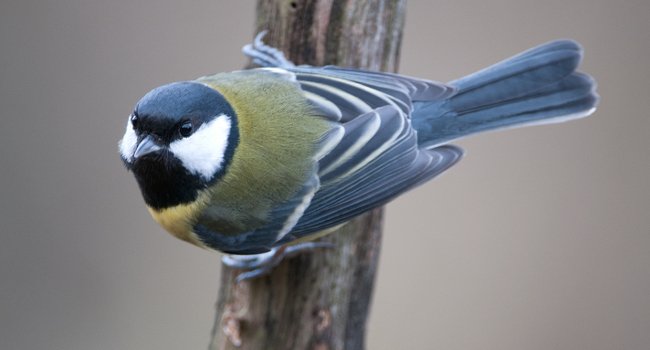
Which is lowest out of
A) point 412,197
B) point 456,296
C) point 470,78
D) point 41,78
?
point 456,296

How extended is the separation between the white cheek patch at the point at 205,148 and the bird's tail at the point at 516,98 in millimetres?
626

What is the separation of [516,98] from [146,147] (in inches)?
44.6

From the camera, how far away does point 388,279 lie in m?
4.23

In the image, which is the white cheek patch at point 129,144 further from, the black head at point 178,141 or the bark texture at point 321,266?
the bark texture at point 321,266

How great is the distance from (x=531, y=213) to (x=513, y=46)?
82 cm

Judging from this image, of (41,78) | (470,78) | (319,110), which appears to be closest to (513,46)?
(470,78)

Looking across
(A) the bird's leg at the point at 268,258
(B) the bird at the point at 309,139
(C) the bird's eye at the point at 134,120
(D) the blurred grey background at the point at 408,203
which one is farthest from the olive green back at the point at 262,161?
(D) the blurred grey background at the point at 408,203

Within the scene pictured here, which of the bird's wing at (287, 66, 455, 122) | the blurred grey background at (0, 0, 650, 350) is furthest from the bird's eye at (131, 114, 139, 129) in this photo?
the blurred grey background at (0, 0, 650, 350)

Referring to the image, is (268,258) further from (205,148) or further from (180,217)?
(205,148)

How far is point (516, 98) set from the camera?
8.51 ft

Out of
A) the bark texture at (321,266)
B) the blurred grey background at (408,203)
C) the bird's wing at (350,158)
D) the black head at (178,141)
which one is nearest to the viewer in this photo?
the black head at (178,141)

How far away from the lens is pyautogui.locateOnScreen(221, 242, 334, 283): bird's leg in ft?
8.47

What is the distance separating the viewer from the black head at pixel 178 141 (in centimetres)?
214

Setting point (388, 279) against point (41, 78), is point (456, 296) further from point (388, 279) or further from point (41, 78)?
point (41, 78)
